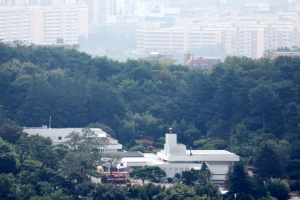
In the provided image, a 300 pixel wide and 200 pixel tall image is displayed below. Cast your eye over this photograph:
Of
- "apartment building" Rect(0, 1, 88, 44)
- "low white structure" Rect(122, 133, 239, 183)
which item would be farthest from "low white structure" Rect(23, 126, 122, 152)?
"apartment building" Rect(0, 1, 88, 44)

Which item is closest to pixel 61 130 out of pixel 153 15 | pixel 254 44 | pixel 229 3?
pixel 254 44

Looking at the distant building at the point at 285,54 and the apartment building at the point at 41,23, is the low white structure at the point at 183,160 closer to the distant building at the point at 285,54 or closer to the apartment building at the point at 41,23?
the distant building at the point at 285,54

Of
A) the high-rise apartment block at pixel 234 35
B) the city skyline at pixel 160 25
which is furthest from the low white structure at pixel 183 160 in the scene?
the high-rise apartment block at pixel 234 35

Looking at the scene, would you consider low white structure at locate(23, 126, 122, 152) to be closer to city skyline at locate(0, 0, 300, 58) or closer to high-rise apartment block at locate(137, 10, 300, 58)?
city skyline at locate(0, 0, 300, 58)

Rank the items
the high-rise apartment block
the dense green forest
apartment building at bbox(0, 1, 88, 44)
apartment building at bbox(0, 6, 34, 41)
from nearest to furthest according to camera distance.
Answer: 1. the dense green forest
2. apartment building at bbox(0, 6, 34, 41)
3. apartment building at bbox(0, 1, 88, 44)
4. the high-rise apartment block

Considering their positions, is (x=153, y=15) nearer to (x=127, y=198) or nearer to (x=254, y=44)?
(x=254, y=44)
